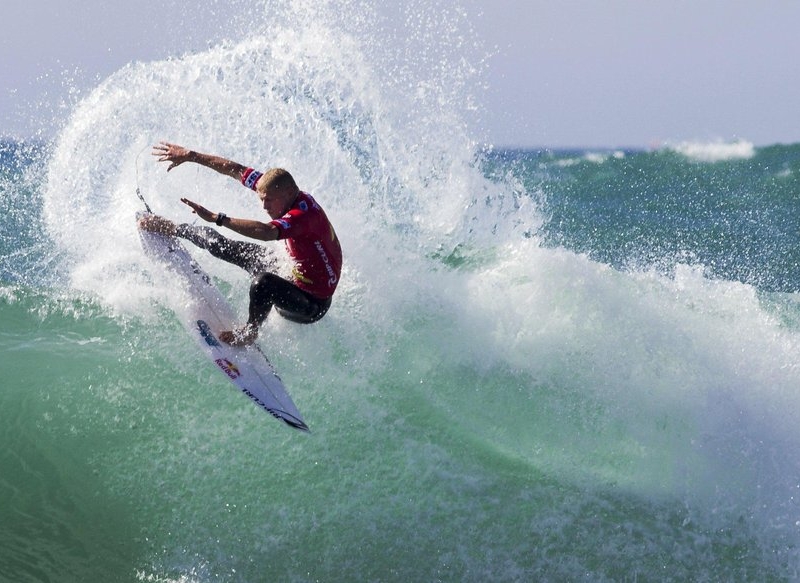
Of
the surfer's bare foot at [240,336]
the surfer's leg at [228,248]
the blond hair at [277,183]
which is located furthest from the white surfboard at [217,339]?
the blond hair at [277,183]

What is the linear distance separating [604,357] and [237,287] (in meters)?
3.26

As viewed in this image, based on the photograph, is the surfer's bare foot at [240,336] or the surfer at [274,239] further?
the surfer's bare foot at [240,336]

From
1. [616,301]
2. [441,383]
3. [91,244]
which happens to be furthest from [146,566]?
[616,301]

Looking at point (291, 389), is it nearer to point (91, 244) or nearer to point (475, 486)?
point (475, 486)

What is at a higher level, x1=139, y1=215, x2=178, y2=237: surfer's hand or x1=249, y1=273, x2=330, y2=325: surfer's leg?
x1=139, y1=215, x2=178, y2=237: surfer's hand

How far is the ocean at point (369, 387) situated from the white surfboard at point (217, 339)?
210 millimetres

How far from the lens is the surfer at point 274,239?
564 centimetres

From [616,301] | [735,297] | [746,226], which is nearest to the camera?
[616,301]

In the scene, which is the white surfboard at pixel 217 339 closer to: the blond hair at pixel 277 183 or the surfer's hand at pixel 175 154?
the surfer's hand at pixel 175 154

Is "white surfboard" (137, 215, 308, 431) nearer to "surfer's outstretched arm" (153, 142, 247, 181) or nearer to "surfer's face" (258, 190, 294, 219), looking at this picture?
"surfer's outstretched arm" (153, 142, 247, 181)

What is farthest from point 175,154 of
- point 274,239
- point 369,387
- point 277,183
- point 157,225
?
point 369,387

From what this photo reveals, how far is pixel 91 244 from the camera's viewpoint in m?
7.84

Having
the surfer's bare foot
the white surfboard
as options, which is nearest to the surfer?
the surfer's bare foot

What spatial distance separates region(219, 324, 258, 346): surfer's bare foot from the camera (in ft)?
20.5
